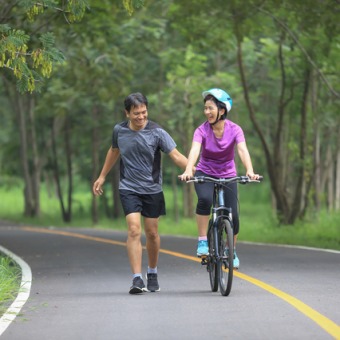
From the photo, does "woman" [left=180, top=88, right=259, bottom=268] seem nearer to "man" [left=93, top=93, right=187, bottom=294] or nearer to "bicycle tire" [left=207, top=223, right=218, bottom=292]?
"bicycle tire" [left=207, top=223, right=218, bottom=292]

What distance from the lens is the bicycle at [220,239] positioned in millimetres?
10930

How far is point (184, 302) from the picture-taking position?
10.5m

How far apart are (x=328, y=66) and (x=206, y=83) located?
8.45 meters

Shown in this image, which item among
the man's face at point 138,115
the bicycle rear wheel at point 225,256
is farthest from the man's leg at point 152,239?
the man's face at point 138,115

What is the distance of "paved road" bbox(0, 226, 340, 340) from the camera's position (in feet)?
28.5

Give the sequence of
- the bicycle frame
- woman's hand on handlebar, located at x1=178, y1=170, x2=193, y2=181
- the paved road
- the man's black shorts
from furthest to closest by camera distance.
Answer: the man's black shorts → the bicycle frame → woman's hand on handlebar, located at x1=178, y1=170, x2=193, y2=181 → the paved road

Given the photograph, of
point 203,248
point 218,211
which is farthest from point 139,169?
point 203,248

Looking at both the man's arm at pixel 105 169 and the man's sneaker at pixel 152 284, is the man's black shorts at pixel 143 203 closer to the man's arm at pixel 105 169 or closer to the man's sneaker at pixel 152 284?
the man's arm at pixel 105 169

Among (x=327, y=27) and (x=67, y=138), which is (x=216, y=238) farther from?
(x=67, y=138)

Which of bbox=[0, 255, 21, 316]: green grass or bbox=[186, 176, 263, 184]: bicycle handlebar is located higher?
bbox=[186, 176, 263, 184]: bicycle handlebar

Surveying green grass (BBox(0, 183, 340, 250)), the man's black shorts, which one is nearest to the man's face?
the man's black shorts

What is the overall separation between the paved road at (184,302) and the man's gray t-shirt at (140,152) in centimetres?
116

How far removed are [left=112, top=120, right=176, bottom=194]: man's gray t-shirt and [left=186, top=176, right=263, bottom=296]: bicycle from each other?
0.70 m

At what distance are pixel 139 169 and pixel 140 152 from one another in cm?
18
